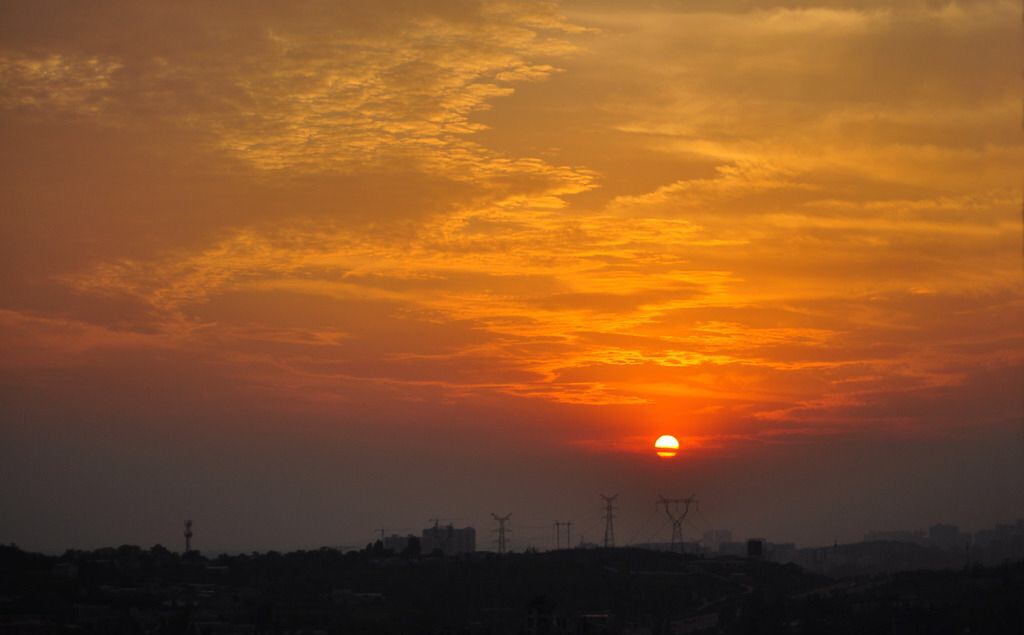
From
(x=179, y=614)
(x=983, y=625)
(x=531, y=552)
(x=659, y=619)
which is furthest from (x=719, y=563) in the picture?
(x=179, y=614)

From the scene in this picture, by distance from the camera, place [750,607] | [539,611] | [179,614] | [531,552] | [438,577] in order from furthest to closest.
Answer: [531,552]
[438,577]
[750,607]
[179,614]
[539,611]

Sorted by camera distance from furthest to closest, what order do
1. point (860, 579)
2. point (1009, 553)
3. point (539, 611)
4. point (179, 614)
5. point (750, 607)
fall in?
1. point (1009, 553)
2. point (860, 579)
3. point (750, 607)
4. point (179, 614)
5. point (539, 611)

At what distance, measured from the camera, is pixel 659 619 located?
9169 cm

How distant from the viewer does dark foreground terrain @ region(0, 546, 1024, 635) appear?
68.3 m

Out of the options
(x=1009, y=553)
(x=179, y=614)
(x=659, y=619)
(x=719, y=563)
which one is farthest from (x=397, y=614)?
(x=1009, y=553)

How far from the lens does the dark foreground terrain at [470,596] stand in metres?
68.3

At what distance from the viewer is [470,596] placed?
88.6m

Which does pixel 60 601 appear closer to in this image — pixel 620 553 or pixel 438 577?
pixel 438 577

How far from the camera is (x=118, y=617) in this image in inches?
2667

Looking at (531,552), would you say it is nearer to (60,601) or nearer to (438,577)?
(438,577)

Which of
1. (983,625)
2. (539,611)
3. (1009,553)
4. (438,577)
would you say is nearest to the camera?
(539,611)

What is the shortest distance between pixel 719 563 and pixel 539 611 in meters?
67.2

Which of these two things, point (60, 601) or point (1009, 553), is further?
point (1009, 553)

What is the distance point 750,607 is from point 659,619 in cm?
737
